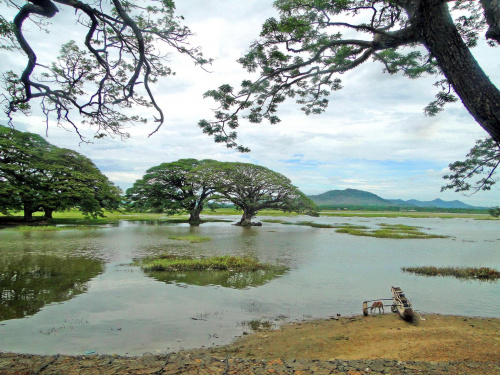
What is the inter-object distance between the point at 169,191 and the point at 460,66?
40095 mm

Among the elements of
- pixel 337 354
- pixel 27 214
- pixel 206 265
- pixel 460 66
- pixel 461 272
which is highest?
pixel 460 66

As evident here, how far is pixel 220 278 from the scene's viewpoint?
11375 millimetres

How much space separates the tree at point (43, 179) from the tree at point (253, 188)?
14.1 m

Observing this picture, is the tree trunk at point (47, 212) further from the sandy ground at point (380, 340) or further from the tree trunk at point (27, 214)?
the sandy ground at point (380, 340)

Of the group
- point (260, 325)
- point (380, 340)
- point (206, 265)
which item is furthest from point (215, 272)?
point (380, 340)

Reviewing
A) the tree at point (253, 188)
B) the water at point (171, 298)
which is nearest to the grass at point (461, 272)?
the water at point (171, 298)

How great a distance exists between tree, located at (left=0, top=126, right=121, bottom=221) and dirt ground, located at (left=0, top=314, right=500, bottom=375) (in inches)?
1248

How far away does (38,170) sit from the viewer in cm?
3275

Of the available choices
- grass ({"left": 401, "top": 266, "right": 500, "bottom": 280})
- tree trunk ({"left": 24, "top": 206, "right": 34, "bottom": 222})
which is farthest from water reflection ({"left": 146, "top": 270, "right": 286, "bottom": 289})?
tree trunk ({"left": 24, "top": 206, "right": 34, "bottom": 222})

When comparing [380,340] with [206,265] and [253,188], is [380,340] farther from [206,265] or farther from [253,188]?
[253,188]

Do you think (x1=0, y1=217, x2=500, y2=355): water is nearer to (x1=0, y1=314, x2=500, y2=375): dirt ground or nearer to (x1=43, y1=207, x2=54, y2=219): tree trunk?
(x1=0, y1=314, x2=500, y2=375): dirt ground

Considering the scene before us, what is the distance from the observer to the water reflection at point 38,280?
800 cm

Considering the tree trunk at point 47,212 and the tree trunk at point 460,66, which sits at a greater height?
the tree trunk at point 460,66

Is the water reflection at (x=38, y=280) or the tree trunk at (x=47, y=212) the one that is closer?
the water reflection at (x=38, y=280)
